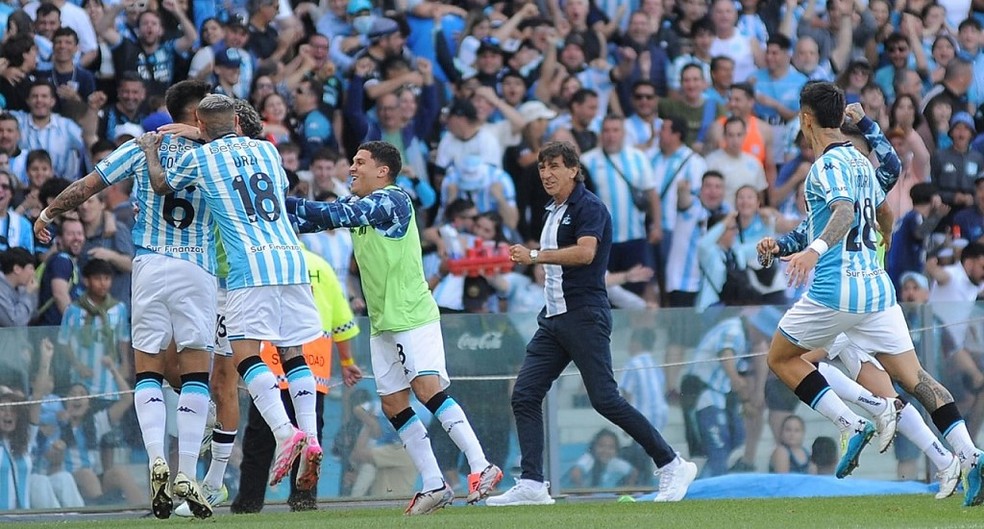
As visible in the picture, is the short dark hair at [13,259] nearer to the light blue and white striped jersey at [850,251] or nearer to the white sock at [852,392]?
the white sock at [852,392]

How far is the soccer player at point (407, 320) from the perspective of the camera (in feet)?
33.6

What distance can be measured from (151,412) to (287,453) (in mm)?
1076

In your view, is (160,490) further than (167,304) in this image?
No

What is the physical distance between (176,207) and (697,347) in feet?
16.2

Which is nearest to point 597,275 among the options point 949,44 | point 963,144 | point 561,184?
point 561,184

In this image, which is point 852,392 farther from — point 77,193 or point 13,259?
point 13,259

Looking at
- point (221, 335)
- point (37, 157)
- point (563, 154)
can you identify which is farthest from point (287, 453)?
point (37, 157)

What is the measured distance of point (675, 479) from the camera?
11.2 metres

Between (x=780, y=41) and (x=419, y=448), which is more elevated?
(x=780, y=41)

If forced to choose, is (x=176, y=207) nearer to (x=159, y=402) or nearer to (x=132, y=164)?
(x=132, y=164)

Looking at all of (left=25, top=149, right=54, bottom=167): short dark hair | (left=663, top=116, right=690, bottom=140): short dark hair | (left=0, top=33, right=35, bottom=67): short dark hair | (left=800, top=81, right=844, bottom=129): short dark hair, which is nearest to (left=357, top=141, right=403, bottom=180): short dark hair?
(left=800, top=81, right=844, bottom=129): short dark hair

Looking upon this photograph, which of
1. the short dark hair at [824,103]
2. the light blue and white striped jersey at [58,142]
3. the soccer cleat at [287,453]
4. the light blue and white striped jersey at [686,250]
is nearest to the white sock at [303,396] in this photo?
the soccer cleat at [287,453]

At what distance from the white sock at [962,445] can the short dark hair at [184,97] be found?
499cm

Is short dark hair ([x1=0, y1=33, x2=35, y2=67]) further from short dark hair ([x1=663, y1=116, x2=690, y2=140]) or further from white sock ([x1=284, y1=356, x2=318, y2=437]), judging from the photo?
white sock ([x1=284, y1=356, x2=318, y2=437])
